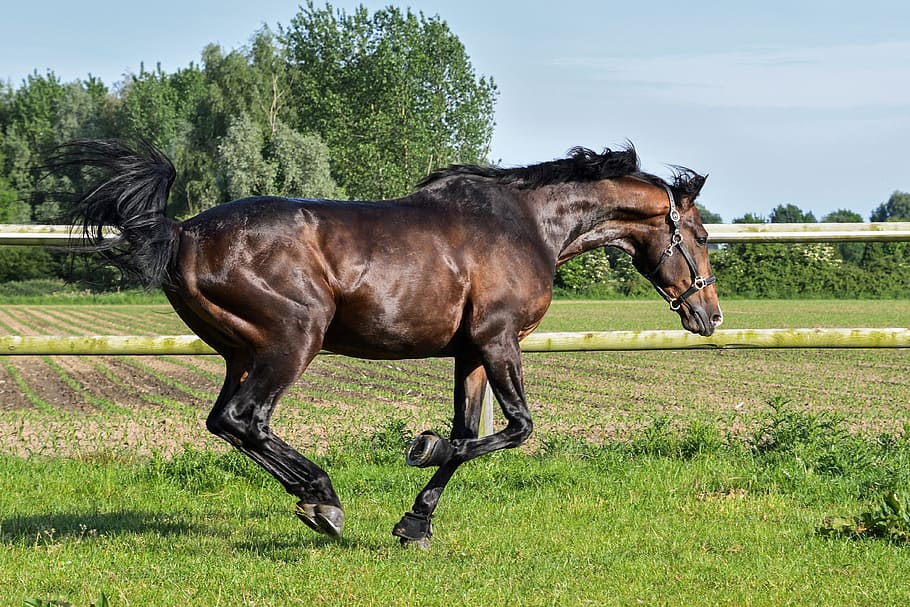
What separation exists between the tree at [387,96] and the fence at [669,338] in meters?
51.2

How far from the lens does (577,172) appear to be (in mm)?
5570

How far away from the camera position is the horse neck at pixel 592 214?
214 inches

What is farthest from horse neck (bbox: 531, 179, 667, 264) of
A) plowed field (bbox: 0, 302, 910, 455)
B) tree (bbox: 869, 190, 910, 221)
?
tree (bbox: 869, 190, 910, 221)

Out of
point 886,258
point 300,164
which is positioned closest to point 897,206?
point 886,258

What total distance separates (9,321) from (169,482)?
88.7ft

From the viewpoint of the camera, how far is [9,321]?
31.2 m

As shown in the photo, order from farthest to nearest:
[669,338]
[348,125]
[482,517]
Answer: [348,125] < [669,338] < [482,517]

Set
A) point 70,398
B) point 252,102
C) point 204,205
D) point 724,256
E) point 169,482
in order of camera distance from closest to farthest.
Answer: point 169,482 → point 70,398 → point 724,256 → point 204,205 → point 252,102

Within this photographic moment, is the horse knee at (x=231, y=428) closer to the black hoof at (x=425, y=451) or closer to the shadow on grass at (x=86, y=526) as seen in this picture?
the black hoof at (x=425, y=451)

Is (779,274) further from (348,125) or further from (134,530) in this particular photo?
(134,530)

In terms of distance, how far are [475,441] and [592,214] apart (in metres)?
1.44

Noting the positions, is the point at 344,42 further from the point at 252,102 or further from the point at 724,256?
the point at 724,256

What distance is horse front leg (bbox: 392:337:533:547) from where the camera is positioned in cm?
488

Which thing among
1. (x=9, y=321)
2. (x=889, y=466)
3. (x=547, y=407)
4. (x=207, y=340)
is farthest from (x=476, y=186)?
(x=9, y=321)
